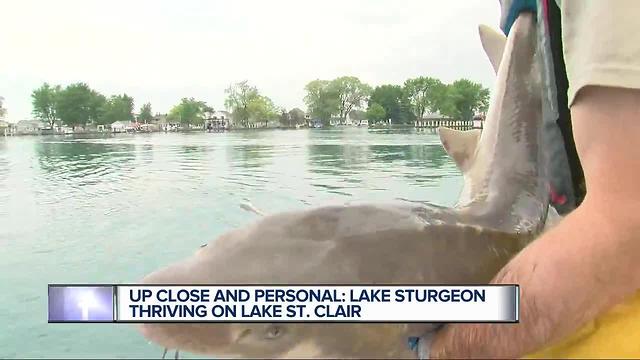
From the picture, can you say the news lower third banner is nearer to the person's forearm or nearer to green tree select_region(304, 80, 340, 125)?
the person's forearm

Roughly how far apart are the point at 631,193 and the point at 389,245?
0.26 metres

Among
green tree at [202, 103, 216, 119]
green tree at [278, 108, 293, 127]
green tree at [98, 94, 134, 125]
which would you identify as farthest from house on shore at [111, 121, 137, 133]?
green tree at [278, 108, 293, 127]

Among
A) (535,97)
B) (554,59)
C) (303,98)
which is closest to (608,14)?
(554,59)

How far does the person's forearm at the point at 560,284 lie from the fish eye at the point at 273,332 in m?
0.18

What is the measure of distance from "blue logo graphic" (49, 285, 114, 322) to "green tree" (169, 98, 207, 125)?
298 mm

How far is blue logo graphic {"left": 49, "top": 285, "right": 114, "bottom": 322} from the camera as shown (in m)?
0.67

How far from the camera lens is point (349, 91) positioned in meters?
0.90

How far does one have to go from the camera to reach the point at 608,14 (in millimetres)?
512

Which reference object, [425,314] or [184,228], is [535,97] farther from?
[184,228]

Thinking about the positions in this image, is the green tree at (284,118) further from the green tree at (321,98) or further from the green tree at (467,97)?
the green tree at (467,97)

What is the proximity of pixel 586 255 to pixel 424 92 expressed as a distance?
0.46 m

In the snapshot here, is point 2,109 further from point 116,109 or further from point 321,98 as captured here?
point 321,98

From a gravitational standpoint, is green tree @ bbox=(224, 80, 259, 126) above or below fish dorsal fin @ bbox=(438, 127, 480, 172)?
above

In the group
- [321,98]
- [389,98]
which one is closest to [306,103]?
[321,98]
